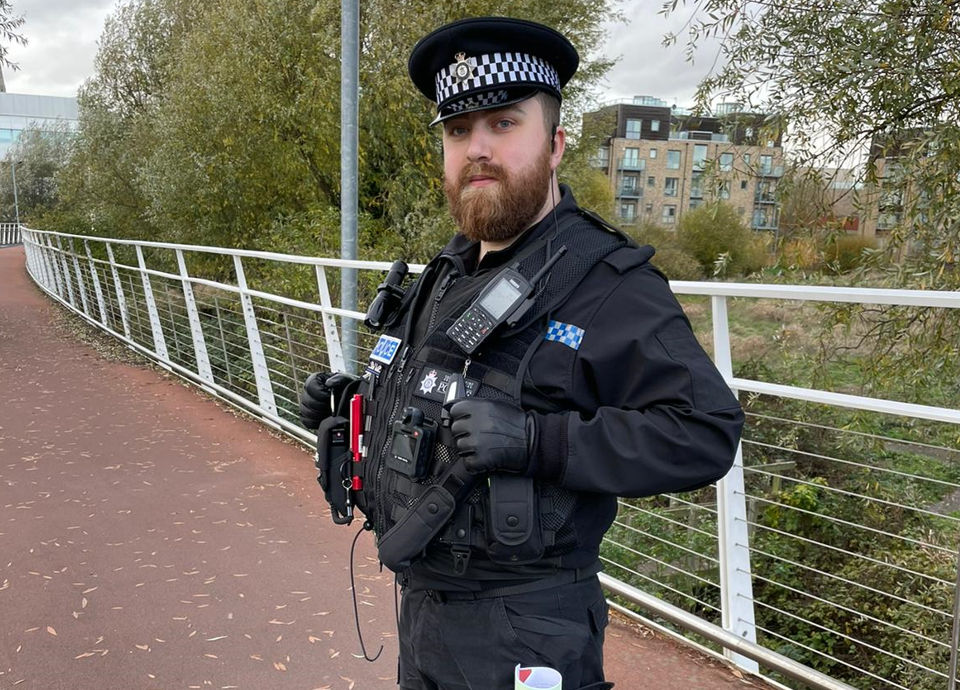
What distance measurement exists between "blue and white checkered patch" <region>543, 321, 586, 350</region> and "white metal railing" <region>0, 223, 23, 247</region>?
48.7 m

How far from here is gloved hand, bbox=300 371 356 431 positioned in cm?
200

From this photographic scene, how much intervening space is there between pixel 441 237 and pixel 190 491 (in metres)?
7.67

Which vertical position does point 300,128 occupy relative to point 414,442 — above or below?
above

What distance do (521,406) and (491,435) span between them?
162mm

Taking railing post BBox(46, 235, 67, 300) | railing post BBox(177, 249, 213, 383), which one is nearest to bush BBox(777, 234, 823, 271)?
railing post BBox(177, 249, 213, 383)

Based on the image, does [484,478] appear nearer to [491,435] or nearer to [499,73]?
[491,435]

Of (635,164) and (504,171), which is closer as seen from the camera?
(504,171)

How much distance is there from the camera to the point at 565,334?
1.50 meters

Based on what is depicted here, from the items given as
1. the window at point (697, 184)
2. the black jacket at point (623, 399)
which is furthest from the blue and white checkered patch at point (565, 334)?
the window at point (697, 184)

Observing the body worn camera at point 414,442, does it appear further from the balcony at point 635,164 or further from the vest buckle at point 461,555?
the balcony at point 635,164

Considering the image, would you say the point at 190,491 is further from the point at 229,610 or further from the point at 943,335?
the point at 943,335

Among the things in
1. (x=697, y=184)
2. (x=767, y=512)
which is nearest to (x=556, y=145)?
(x=697, y=184)

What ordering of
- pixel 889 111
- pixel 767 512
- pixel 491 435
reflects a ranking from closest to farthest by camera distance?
pixel 491 435, pixel 889 111, pixel 767 512

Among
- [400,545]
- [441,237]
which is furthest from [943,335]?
[441,237]
